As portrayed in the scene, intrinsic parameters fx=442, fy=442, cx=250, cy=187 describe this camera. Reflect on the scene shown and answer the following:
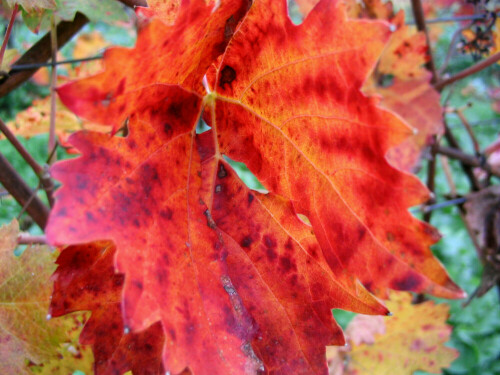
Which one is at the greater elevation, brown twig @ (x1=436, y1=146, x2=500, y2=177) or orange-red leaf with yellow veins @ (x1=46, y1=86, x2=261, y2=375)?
orange-red leaf with yellow veins @ (x1=46, y1=86, x2=261, y2=375)

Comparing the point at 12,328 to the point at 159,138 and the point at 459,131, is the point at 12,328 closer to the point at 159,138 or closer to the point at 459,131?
the point at 159,138

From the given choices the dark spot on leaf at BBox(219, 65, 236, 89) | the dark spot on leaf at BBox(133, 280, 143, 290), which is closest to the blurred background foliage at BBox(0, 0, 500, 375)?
the dark spot on leaf at BBox(219, 65, 236, 89)

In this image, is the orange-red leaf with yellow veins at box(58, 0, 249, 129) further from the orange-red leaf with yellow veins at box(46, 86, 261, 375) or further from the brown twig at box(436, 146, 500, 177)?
the brown twig at box(436, 146, 500, 177)

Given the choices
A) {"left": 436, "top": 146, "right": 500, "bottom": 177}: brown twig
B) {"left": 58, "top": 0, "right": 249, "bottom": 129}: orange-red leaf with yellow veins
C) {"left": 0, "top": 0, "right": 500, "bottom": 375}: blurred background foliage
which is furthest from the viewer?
{"left": 0, "top": 0, "right": 500, "bottom": 375}: blurred background foliage

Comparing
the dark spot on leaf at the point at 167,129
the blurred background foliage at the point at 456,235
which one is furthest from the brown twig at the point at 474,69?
the dark spot on leaf at the point at 167,129

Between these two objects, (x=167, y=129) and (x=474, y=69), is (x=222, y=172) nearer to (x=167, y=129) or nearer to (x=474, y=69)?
(x=167, y=129)

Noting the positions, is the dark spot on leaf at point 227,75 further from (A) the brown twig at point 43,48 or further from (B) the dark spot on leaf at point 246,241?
(A) the brown twig at point 43,48

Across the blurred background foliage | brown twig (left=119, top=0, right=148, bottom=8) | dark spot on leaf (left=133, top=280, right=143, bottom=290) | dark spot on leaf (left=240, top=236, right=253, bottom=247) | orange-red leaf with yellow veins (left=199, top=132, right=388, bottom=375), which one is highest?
brown twig (left=119, top=0, right=148, bottom=8)
